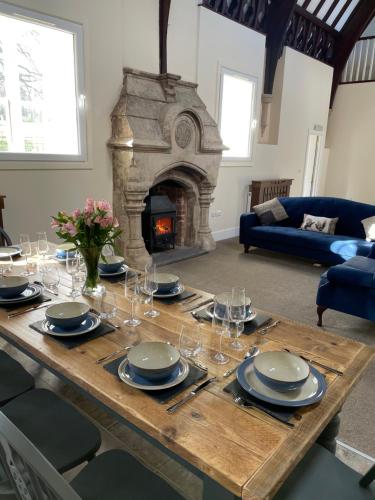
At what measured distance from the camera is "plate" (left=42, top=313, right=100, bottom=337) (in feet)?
4.60

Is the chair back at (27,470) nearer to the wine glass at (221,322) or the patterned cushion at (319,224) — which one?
the wine glass at (221,322)

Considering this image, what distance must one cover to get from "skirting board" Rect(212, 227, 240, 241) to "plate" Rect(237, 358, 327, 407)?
4866mm

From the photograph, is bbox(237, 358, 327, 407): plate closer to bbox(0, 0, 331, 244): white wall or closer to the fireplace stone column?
bbox(0, 0, 331, 244): white wall

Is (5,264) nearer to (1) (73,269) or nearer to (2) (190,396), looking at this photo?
(1) (73,269)

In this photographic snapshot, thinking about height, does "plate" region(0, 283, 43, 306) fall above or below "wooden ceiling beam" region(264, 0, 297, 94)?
below

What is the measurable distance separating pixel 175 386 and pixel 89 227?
2.78ft

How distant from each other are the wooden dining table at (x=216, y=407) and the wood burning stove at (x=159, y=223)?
335 centimetres

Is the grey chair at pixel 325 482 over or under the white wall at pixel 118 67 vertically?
under

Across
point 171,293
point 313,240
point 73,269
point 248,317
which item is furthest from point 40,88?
point 313,240

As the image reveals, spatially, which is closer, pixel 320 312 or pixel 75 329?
pixel 75 329

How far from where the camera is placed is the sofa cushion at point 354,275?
2906mm

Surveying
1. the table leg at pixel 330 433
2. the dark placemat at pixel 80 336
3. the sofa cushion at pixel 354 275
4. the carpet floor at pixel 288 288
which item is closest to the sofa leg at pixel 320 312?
the carpet floor at pixel 288 288

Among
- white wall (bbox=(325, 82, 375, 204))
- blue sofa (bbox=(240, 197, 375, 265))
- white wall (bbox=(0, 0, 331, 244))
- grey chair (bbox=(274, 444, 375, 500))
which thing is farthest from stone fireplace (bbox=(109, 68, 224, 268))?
white wall (bbox=(325, 82, 375, 204))

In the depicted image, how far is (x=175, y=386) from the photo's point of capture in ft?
Answer: 3.72
